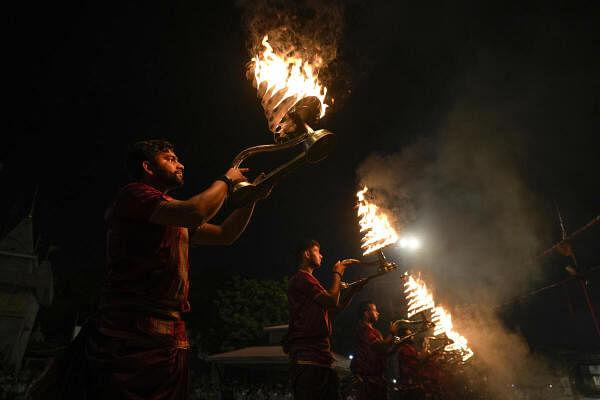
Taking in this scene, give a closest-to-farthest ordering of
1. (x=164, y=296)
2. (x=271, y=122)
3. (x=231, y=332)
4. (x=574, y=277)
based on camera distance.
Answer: (x=164, y=296) → (x=271, y=122) → (x=574, y=277) → (x=231, y=332)

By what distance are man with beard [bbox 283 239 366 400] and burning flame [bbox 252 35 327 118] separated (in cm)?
253

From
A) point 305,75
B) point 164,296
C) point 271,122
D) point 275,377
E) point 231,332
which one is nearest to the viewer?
point 164,296

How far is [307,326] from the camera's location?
426 cm

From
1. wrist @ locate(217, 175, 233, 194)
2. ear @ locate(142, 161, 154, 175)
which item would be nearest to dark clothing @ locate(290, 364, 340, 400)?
wrist @ locate(217, 175, 233, 194)

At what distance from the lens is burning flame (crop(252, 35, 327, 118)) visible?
2908 mm

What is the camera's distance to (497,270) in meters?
20.0

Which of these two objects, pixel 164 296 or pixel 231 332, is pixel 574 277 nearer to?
pixel 164 296

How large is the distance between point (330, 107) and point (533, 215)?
18.9 metres

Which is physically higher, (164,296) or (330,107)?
(330,107)

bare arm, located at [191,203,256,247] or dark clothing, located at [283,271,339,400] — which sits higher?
bare arm, located at [191,203,256,247]

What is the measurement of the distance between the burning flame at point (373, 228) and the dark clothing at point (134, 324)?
3.63 meters

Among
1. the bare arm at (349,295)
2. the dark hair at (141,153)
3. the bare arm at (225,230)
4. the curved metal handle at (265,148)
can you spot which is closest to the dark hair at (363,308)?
the bare arm at (349,295)

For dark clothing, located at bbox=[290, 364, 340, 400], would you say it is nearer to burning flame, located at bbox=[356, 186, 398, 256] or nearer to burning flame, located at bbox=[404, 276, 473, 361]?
burning flame, located at bbox=[356, 186, 398, 256]

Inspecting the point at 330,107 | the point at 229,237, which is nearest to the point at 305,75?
the point at 330,107
